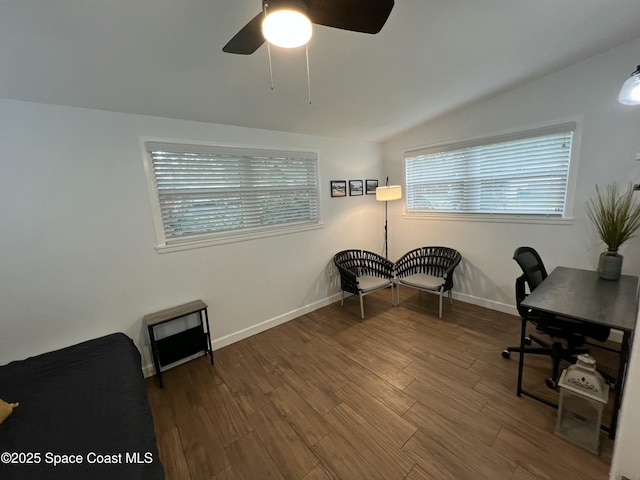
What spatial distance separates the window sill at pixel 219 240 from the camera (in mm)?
2328

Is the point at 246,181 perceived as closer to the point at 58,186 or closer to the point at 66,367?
the point at 58,186

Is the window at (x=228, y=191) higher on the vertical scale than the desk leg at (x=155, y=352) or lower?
higher

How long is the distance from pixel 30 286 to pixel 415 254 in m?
4.04

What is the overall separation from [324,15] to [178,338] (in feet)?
8.75

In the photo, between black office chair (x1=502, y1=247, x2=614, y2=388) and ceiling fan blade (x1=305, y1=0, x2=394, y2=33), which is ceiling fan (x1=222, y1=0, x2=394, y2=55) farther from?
black office chair (x1=502, y1=247, x2=614, y2=388)

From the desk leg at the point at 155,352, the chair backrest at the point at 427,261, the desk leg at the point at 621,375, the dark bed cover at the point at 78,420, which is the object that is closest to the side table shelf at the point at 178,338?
the desk leg at the point at 155,352

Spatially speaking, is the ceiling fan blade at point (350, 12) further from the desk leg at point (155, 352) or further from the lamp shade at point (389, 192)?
the lamp shade at point (389, 192)

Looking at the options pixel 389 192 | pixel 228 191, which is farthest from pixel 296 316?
pixel 389 192

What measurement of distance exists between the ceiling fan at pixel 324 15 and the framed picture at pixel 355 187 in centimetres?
262

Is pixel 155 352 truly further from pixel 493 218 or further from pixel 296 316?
pixel 493 218

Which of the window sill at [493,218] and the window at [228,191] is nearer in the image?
the window at [228,191]

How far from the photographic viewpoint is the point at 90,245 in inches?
77.8

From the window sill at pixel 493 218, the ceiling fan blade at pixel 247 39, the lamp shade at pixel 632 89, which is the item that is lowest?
the window sill at pixel 493 218

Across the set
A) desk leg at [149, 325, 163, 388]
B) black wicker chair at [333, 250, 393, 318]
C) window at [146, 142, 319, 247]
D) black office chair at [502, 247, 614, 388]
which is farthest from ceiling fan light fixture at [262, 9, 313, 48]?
black wicker chair at [333, 250, 393, 318]
